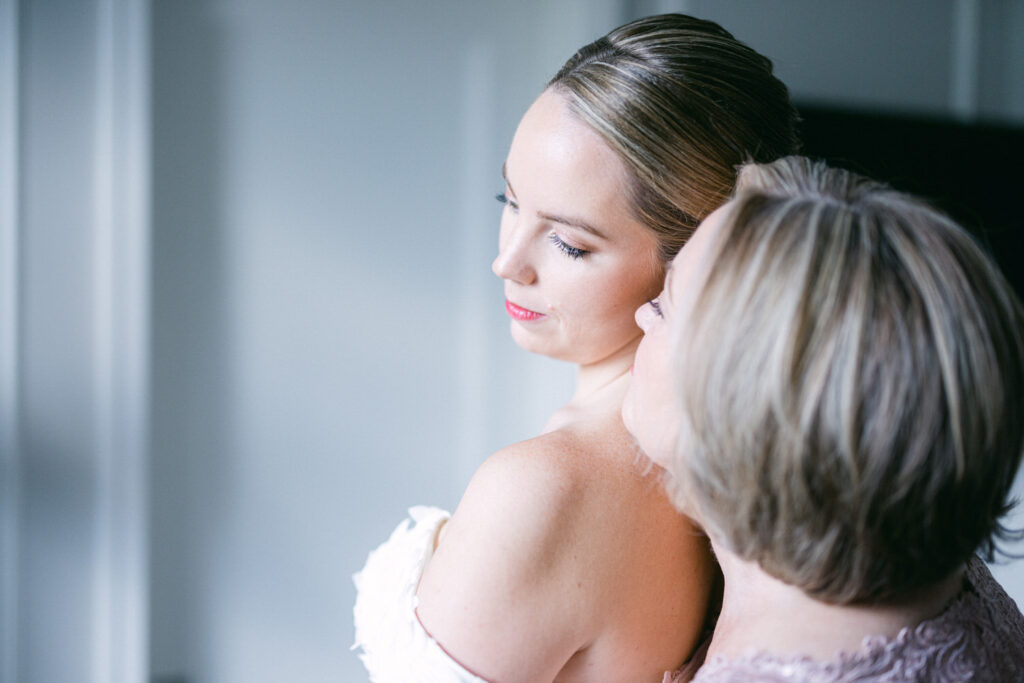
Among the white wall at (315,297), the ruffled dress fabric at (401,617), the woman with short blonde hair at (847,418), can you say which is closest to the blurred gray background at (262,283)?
the white wall at (315,297)

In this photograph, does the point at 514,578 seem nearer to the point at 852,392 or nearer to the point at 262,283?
the point at 852,392

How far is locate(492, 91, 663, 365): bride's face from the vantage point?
0.87m

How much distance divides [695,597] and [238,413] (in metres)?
1.16

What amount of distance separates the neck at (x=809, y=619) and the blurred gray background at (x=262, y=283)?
1248 millimetres

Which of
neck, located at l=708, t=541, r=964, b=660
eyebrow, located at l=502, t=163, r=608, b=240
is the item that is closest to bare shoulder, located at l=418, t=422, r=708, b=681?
neck, located at l=708, t=541, r=964, b=660

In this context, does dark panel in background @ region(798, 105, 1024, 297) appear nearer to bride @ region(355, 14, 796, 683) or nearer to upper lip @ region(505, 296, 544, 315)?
bride @ region(355, 14, 796, 683)

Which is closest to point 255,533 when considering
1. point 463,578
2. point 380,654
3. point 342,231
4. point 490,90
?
point 342,231

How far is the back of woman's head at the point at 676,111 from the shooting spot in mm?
867

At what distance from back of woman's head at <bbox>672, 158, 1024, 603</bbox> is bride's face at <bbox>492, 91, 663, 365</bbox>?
24 cm

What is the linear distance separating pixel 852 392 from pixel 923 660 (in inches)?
10.7

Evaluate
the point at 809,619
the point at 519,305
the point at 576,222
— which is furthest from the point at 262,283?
the point at 809,619

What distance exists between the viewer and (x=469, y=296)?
196cm

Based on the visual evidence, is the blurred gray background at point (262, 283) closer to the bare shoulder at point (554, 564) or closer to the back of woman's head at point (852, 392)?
the bare shoulder at point (554, 564)

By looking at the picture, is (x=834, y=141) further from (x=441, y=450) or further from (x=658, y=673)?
(x=658, y=673)
